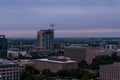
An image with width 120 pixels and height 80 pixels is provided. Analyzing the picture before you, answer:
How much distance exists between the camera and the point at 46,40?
250ft

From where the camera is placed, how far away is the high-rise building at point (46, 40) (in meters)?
75.9

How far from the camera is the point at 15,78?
3484 cm

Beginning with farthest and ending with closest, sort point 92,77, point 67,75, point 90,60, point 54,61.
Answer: point 90,60
point 54,61
point 67,75
point 92,77

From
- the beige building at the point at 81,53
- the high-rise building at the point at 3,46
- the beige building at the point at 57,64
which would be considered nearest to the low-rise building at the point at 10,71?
the beige building at the point at 57,64

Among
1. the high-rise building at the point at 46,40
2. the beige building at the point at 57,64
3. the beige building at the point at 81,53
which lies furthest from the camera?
the high-rise building at the point at 46,40

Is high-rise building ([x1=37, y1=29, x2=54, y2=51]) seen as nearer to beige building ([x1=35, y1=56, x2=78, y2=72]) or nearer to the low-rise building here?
beige building ([x1=35, y1=56, x2=78, y2=72])

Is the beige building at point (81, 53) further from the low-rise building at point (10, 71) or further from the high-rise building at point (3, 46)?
the low-rise building at point (10, 71)

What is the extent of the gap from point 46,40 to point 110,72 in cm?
4400

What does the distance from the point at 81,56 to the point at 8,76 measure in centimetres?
2355

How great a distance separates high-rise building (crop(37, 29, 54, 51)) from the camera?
75912 mm

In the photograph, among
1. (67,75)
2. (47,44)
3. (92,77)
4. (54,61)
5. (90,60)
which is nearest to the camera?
(92,77)

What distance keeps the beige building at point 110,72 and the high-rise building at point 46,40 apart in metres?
42.1

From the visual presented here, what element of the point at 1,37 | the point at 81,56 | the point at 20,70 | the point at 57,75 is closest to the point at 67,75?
the point at 57,75

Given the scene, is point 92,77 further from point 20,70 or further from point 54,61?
point 54,61
